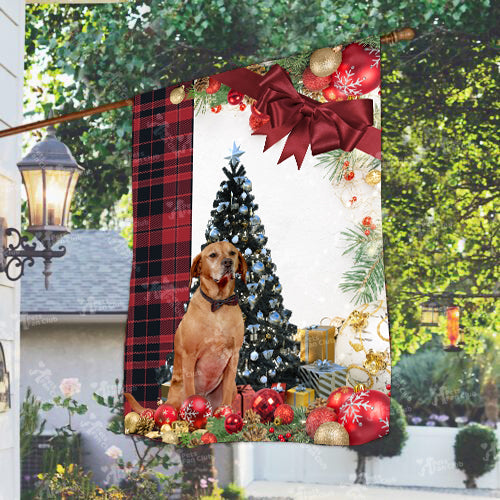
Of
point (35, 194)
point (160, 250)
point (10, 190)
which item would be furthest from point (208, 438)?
point (10, 190)

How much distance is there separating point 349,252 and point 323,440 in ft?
2.00

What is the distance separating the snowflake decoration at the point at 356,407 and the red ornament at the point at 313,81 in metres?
1.03

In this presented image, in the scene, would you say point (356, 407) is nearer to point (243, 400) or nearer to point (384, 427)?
point (384, 427)

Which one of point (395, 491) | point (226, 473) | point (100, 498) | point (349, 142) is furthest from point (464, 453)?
point (349, 142)

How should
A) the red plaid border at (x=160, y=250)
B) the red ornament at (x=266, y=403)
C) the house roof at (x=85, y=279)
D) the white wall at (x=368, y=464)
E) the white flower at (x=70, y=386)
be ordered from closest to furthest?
the red ornament at (x=266, y=403)
the red plaid border at (x=160, y=250)
the white wall at (x=368, y=464)
the white flower at (x=70, y=386)
the house roof at (x=85, y=279)

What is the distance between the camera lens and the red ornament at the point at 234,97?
8.48 feet

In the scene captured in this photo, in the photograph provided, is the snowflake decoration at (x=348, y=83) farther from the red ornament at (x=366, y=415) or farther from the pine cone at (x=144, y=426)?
the pine cone at (x=144, y=426)

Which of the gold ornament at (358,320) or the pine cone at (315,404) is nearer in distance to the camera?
the gold ornament at (358,320)

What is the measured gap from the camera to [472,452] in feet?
14.5

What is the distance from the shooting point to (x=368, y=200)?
7.54 ft

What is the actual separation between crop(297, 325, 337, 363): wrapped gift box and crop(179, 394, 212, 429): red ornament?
1.34ft

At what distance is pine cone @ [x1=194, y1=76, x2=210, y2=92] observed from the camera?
2670 mm

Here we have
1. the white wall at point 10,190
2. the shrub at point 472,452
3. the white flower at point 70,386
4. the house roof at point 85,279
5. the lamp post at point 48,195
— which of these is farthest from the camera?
the shrub at point 472,452

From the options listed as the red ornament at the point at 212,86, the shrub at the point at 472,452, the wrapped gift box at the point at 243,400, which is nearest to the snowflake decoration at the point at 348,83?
the red ornament at the point at 212,86
